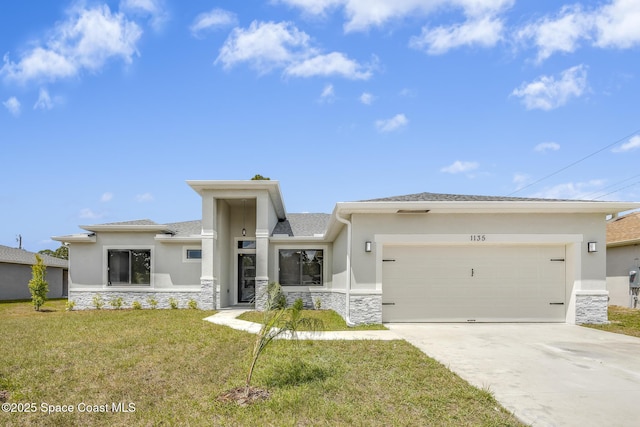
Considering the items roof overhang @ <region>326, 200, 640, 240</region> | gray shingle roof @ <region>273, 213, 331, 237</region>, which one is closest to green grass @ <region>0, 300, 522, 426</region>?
roof overhang @ <region>326, 200, 640, 240</region>

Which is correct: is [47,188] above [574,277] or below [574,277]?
above

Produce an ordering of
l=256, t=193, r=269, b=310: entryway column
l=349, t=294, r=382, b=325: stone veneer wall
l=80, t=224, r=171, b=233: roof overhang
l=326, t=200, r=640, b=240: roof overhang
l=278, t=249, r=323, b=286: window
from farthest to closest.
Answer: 1. l=278, t=249, r=323, b=286: window
2. l=80, t=224, r=171, b=233: roof overhang
3. l=256, t=193, r=269, b=310: entryway column
4. l=349, t=294, r=382, b=325: stone veneer wall
5. l=326, t=200, r=640, b=240: roof overhang

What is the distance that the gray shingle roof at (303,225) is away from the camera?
1633 centimetres

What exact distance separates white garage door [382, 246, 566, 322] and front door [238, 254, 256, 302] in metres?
7.90

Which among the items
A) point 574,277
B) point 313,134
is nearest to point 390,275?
point 574,277

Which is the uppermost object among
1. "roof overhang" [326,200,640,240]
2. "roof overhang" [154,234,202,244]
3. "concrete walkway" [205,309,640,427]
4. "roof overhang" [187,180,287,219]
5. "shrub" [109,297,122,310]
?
"roof overhang" [187,180,287,219]

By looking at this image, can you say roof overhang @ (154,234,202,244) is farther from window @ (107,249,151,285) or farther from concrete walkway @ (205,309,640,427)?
concrete walkway @ (205,309,640,427)

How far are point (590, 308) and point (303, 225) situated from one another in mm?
11110

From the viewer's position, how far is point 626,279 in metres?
15.3

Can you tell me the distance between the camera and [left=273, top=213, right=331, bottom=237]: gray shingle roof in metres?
16.3

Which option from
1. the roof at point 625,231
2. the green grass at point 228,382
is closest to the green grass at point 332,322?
the green grass at point 228,382

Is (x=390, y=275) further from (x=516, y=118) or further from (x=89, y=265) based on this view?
(x=89, y=265)

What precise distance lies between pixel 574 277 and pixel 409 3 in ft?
29.0

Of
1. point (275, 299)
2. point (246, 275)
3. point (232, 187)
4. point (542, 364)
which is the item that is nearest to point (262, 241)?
point (232, 187)
